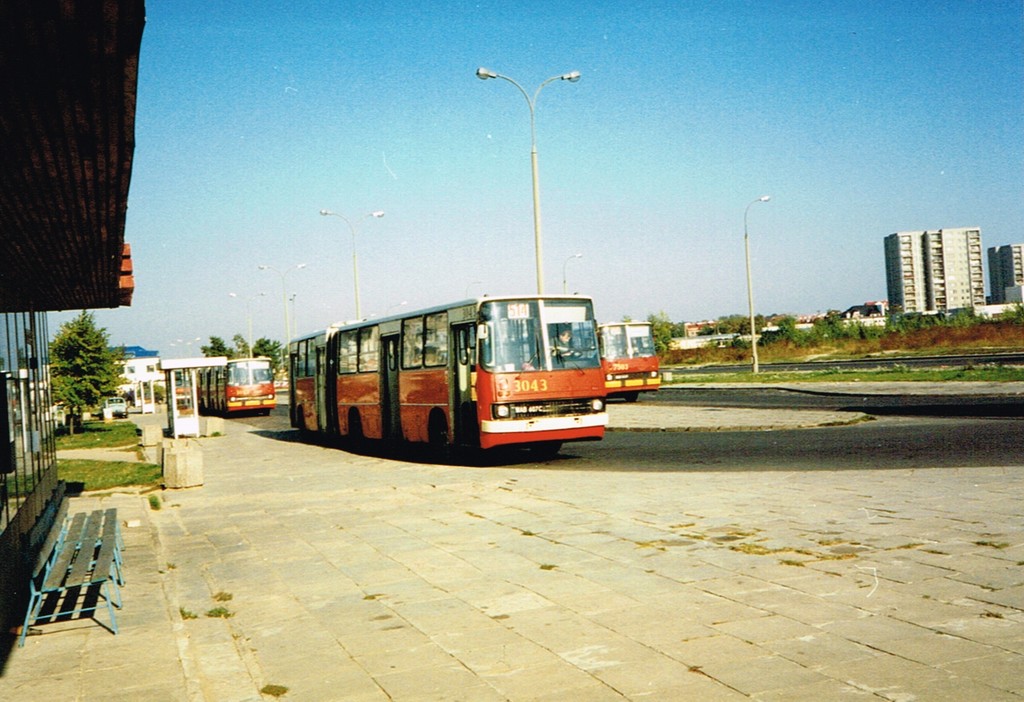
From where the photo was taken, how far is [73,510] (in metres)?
12.9

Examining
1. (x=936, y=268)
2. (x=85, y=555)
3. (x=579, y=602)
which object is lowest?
(x=579, y=602)

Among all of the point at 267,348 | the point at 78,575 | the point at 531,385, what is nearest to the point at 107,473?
the point at 531,385

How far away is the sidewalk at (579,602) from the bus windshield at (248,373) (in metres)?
33.3

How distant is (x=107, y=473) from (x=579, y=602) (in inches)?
585

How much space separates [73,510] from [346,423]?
980cm

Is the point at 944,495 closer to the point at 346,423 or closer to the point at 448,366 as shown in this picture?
the point at 448,366

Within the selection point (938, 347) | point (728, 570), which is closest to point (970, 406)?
point (728, 570)

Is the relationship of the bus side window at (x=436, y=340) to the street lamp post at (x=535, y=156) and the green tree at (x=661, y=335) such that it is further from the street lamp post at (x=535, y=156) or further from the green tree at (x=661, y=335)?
the green tree at (x=661, y=335)

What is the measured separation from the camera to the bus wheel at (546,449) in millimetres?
17947

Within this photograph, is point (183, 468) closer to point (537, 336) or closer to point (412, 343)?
point (412, 343)

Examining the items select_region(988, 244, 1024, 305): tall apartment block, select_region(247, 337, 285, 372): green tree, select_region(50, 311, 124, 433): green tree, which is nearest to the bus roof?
select_region(50, 311, 124, 433): green tree

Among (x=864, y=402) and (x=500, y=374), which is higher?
(x=500, y=374)

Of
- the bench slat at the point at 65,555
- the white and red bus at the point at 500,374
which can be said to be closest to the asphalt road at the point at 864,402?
the white and red bus at the point at 500,374

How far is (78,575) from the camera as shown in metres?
6.52
